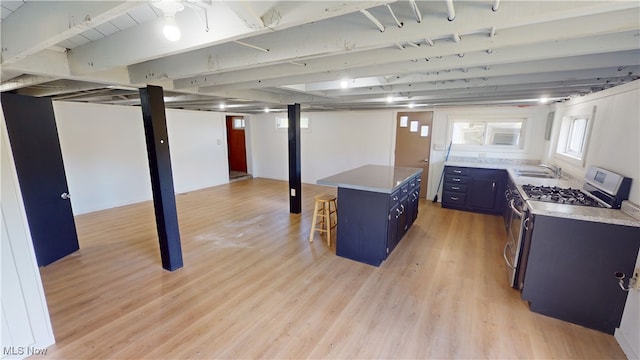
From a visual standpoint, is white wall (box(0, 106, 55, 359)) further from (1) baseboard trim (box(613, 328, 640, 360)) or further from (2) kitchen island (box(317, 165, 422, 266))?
(1) baseboard trim (box(613, 328, 640, 360))

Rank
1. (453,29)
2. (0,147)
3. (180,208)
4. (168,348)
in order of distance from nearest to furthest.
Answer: (453,29), (0,147), (168,348), (180,208)

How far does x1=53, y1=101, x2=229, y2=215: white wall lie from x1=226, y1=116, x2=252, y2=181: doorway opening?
1.98 metres

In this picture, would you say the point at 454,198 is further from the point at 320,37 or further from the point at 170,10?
the point at 170,10

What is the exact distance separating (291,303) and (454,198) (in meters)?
4.07

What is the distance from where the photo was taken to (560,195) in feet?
8.66

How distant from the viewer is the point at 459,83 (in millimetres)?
2840

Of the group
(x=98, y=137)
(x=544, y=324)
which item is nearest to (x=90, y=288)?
(x=98, y=137)

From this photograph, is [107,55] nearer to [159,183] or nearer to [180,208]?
[159,183]

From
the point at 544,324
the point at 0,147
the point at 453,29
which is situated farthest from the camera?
the point at 544,324

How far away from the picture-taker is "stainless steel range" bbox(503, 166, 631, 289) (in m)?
2.21

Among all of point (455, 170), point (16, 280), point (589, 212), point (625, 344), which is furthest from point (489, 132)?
point (16, 280)

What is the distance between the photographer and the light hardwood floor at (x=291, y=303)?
194 centimetres

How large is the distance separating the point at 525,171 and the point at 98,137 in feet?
24.7

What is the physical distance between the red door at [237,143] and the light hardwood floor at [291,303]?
5.38 metres
